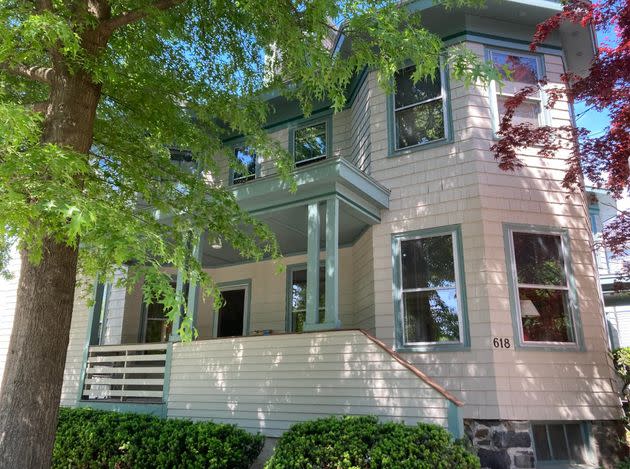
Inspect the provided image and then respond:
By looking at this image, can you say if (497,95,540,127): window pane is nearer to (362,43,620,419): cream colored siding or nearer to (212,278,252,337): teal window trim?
(362,43,620,419): cream colored siding

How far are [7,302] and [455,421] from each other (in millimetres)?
12427

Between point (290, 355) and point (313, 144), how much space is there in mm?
5234

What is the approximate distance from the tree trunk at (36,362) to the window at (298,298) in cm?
575

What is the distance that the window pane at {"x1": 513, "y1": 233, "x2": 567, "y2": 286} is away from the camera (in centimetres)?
720

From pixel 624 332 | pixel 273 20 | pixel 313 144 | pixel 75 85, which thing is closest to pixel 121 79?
pixel 75 85

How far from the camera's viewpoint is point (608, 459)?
6516 mm

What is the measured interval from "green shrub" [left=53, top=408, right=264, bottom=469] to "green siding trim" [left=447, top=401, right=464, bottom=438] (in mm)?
2347

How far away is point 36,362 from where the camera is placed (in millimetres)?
4426

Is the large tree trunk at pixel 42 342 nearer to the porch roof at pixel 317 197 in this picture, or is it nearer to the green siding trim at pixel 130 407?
the green siding trim at pixel 130 407

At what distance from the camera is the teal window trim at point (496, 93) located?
781 centimetres

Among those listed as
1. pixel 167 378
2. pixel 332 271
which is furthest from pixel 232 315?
pixel 332 271

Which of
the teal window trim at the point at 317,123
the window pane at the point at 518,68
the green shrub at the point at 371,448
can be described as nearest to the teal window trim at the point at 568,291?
the green shrub at the point at 371,448

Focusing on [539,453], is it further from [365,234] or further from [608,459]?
[365,234]

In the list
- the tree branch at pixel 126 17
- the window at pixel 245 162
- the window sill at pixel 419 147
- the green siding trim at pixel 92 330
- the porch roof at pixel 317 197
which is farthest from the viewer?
the window at pixel 245 162
